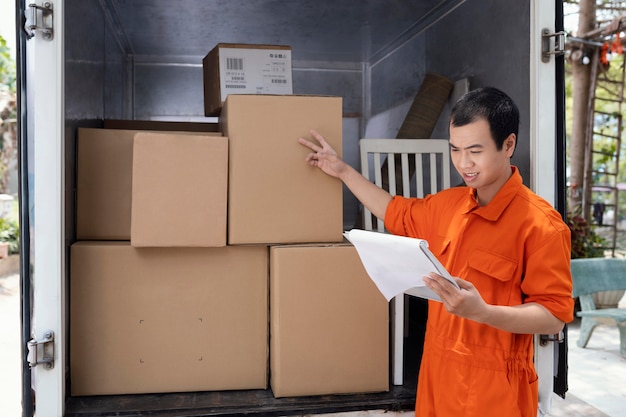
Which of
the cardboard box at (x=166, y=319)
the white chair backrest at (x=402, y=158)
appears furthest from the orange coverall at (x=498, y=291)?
the white chair backrest at (x=402, y=158)

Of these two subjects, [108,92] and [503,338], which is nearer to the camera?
[503,338]

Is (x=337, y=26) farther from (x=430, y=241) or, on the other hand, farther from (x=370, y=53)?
(x=430, y=241)

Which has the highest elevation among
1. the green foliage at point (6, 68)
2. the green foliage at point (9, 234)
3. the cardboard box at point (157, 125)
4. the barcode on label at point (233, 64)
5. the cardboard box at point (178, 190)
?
the green foliage at point (6, 68)

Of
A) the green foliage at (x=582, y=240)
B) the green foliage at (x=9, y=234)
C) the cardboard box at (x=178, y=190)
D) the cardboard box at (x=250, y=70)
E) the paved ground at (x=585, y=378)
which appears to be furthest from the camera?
the green foliage at (x=9, y=234)

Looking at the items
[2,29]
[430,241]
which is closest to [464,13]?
[430,241]

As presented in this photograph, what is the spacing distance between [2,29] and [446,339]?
977 cm

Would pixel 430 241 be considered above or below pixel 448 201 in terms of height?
below

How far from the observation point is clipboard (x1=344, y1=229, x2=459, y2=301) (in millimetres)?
1359

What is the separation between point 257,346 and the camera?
2.21 metres

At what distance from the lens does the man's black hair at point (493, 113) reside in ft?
5.45

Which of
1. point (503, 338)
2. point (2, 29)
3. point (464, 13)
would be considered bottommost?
point (503, 338)

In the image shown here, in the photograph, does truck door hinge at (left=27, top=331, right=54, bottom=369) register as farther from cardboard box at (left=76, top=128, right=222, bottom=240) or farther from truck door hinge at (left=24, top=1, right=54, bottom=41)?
truck door hinge at (left=24, top=1, right=54, bottom=41)

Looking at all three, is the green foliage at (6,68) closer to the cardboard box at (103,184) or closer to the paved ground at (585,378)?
the paved ground at (585,378)

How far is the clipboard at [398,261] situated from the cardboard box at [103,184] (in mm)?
1037
